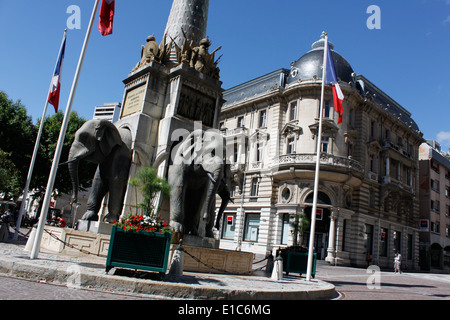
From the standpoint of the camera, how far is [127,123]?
35.3ft

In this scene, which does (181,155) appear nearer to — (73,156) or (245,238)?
(73,156)

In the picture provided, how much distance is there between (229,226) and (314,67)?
1976cm

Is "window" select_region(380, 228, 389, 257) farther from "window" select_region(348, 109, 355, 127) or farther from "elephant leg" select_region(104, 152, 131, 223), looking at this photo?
"elephant leg" select_region(104, 152, 131, 223)

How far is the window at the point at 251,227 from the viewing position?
119 feet

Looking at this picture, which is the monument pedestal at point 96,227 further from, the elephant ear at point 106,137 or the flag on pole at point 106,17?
the flag on pole at point 106,17

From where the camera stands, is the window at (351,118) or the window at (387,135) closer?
the window at (351,118)

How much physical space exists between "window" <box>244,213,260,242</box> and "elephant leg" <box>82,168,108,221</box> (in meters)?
27.8

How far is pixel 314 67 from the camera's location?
3594 centimetres

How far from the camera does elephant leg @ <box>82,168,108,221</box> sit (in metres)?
9.65

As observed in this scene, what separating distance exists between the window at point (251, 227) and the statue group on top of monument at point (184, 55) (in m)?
26.6

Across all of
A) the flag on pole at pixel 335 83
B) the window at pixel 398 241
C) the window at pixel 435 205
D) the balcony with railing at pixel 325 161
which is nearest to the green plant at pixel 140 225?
the flag on pole at pixel 335 83

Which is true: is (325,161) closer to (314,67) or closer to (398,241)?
(314,67)

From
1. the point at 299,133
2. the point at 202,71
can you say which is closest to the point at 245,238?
the point at 299,133

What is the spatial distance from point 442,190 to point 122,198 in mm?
55532
